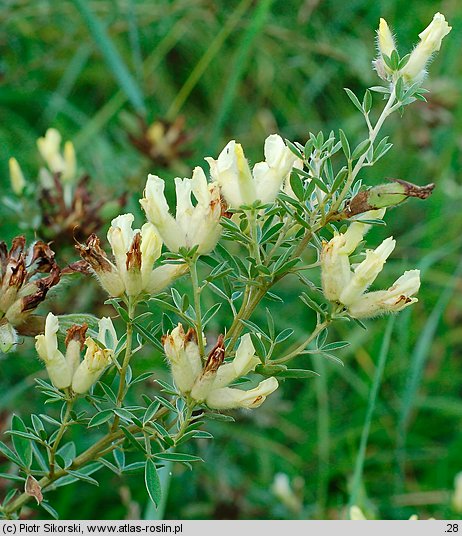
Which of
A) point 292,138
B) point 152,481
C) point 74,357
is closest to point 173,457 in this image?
point 152,481

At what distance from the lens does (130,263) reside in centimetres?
73

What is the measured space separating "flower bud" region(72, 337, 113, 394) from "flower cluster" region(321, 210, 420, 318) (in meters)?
0.21

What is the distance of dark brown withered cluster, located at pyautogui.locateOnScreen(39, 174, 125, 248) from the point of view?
1.32 metres

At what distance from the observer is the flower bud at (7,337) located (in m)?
0.74

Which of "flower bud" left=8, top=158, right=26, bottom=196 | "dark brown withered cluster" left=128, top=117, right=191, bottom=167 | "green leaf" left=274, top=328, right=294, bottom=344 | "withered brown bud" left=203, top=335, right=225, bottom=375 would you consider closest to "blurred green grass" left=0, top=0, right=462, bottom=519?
"dark brown withered cluster" left=128, top=117, right=191, bottom=167

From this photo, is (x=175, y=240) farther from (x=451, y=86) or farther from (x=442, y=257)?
(x=451, y=86)

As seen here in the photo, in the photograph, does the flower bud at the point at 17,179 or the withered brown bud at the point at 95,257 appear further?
the flower bud at the point at 17,179

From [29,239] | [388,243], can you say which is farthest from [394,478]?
[388,243]

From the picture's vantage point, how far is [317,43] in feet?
8.23

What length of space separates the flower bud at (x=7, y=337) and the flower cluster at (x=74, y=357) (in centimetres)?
2

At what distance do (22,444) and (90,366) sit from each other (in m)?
0.17

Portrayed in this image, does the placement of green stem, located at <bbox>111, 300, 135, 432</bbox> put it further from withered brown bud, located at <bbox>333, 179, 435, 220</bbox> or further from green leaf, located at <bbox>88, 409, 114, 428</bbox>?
withered brown bud, located at <bbox>333, 179, 435, 220</bbox>

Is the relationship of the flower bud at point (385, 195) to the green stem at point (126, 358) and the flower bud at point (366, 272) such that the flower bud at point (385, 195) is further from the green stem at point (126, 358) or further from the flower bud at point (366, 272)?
the green stem at point (126, 358)

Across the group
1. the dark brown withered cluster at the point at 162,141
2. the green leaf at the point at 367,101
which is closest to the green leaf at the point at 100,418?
the green leaf at the point at 367,101
